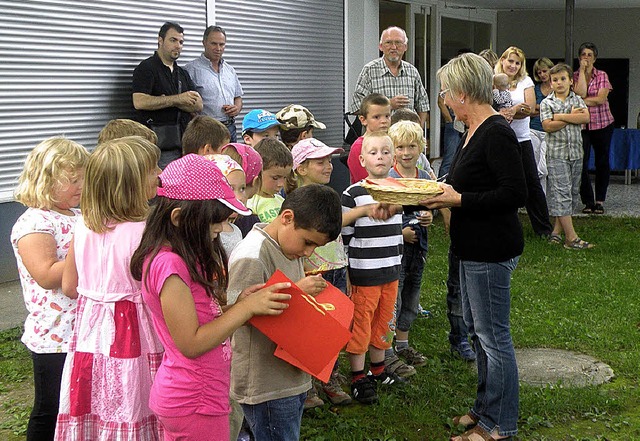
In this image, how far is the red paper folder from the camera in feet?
9.96

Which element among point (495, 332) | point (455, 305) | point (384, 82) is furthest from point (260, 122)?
point (384, 82)

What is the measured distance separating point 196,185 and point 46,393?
137 centimetres

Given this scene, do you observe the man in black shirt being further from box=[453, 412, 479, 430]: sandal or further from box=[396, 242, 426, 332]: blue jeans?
box=[453, 412, 479, 430]: sandal

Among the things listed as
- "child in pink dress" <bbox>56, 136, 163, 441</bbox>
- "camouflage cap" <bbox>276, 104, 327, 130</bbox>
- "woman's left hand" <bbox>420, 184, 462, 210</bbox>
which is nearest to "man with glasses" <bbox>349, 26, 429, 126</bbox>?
"camouflage cap" <bbox>276, 104, 327, 130</bbox>

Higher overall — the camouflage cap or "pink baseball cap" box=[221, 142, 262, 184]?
the camouflage cap

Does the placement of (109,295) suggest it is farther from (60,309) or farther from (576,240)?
(576,240)

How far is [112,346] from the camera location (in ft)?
10.8

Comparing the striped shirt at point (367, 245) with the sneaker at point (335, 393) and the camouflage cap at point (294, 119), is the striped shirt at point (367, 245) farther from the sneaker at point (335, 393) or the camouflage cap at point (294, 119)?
the camouflage cap at point (294, 119)

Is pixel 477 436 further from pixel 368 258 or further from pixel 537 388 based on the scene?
pixel 368 258

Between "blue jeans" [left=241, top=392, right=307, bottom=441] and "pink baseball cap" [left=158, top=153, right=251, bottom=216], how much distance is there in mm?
799

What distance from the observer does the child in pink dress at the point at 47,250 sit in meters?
3.62

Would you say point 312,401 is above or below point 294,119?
below

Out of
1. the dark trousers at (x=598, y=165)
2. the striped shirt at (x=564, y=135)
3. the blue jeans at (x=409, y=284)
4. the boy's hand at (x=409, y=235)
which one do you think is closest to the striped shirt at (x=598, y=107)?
the dark trousers at (x=598, y=165)

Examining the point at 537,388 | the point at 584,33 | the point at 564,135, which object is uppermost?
the point at 584,33
